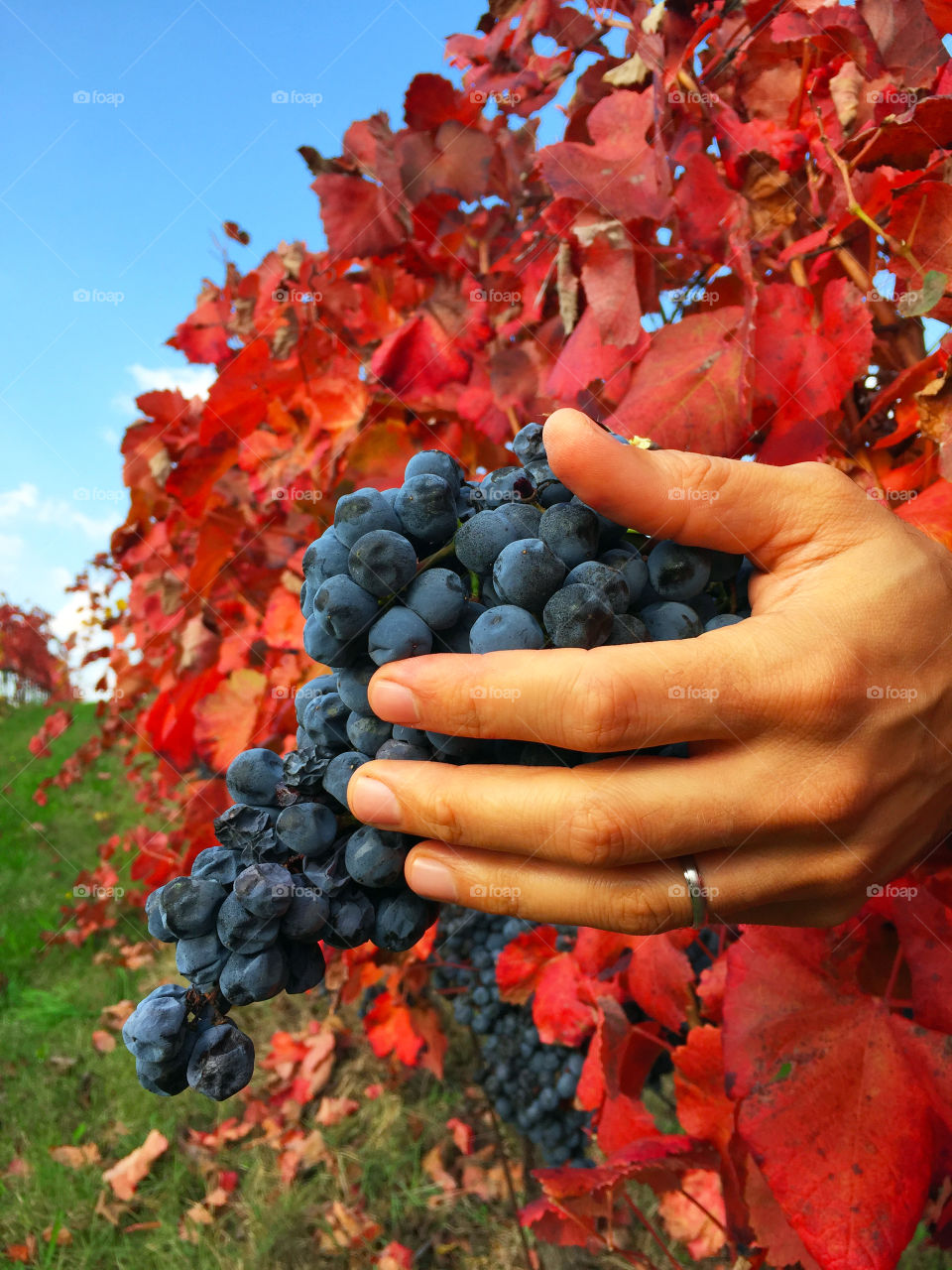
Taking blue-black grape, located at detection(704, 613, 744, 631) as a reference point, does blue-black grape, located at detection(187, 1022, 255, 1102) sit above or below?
below

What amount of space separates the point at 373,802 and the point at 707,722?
328 mm

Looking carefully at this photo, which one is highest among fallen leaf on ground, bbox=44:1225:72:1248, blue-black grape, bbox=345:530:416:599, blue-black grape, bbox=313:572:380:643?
blue-black grape, bbox=345:530:416:599

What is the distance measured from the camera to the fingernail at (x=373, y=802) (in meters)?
0.72

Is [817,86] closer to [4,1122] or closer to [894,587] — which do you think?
[894,587]

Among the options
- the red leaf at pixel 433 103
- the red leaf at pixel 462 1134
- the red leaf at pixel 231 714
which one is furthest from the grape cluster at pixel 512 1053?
the red leaf at pixel 433 103

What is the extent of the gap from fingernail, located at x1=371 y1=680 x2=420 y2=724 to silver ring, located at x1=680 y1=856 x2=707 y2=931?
12.6 inches

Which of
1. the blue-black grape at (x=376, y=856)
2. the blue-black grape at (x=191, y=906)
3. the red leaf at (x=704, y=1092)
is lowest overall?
the red leaf at (x=704, y=1092)

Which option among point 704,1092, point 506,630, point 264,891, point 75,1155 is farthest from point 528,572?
point 75,1155

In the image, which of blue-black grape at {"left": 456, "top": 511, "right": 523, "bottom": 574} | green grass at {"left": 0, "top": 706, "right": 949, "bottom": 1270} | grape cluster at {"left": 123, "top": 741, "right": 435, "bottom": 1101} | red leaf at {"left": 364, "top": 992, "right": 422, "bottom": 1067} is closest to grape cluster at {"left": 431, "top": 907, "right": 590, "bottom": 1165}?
red leaf at {"left": 364, "top": 992, "right": 422, "bottom": 1067}

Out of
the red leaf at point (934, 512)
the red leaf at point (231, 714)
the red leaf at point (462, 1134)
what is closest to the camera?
the red leaf at point (934, 512)

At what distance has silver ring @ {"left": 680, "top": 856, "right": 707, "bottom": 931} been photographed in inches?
29.7

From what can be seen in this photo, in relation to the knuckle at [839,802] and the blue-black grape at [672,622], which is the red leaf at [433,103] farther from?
the knuckle at [839,802]

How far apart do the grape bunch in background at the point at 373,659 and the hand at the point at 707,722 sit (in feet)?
0.14

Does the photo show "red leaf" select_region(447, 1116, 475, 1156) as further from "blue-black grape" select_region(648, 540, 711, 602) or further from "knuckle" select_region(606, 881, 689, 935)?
"blue-black grape" select_region(648, 540, 711, 602)
